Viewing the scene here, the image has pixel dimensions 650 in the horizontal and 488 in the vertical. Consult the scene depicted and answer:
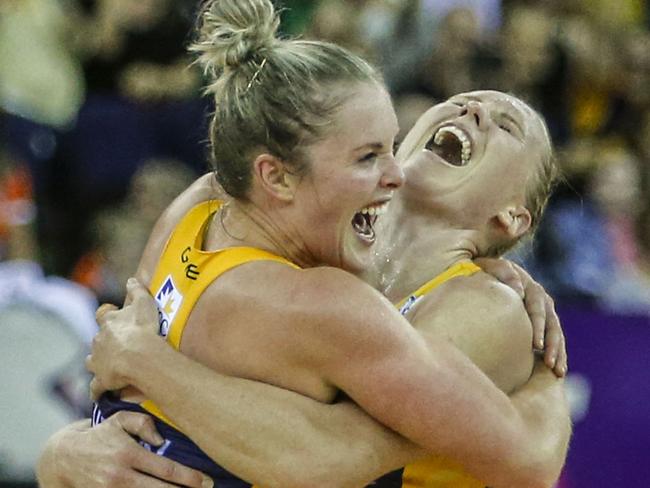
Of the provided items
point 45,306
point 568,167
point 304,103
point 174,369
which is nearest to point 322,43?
point 304,103

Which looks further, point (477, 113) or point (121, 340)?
point (477, 113)

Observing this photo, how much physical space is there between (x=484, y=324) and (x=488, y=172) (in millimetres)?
570

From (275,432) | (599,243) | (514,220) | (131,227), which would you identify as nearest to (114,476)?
(275,432)

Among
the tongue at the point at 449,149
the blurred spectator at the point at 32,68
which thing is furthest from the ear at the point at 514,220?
the blurred spectator at the point at 32,68

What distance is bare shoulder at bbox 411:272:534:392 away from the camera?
11.0ft

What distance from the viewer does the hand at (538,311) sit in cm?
360

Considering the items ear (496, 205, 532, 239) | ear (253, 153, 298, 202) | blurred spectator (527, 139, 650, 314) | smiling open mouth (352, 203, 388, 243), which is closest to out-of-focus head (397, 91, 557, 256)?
ear (496, 205, 532, 239)

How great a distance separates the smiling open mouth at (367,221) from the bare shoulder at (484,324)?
0.75ft

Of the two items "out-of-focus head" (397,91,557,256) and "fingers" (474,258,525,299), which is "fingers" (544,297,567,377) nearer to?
"fingers" (474,258,525,299)

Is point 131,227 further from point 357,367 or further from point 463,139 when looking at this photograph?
point 357,367

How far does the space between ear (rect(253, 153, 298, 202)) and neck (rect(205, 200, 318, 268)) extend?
2.6 inches

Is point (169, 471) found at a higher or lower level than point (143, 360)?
lower

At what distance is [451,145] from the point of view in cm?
396

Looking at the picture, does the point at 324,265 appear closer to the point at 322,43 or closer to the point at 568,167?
the point at 322,43
